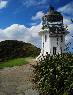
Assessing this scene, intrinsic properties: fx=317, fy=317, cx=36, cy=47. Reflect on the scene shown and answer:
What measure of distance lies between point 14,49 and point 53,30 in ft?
57.0

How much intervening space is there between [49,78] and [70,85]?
6.92 feet

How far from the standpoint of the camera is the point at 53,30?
50.6 meters

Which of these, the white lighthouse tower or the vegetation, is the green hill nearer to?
the white lighthouse tower

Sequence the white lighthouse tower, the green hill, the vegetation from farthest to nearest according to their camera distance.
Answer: the green hill
the white lighthouse tower
the vegetation

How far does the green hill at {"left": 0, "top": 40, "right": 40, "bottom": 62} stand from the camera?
200ft

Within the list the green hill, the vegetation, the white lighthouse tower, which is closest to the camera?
the vegetation

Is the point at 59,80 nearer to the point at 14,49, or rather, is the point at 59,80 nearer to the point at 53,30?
the point at 53,30

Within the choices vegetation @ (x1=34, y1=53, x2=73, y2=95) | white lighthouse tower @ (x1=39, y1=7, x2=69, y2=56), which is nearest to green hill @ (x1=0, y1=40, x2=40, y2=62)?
white lighthouse tower @ (x1=39, y1=7, x2=69, y2=56)

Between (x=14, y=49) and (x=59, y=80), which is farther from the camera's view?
(x=14, y=49)

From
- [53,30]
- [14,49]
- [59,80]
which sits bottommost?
[59,80]

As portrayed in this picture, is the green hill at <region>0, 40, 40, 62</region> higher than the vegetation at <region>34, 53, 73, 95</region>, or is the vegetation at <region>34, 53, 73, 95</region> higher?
the green hill at <region>0, 40, 40, 62</region>

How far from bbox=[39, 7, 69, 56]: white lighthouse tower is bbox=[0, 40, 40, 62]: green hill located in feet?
24.9

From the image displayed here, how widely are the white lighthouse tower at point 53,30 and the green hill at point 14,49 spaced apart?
7596 mm

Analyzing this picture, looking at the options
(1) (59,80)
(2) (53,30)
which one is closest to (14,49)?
(2) (53,30)
